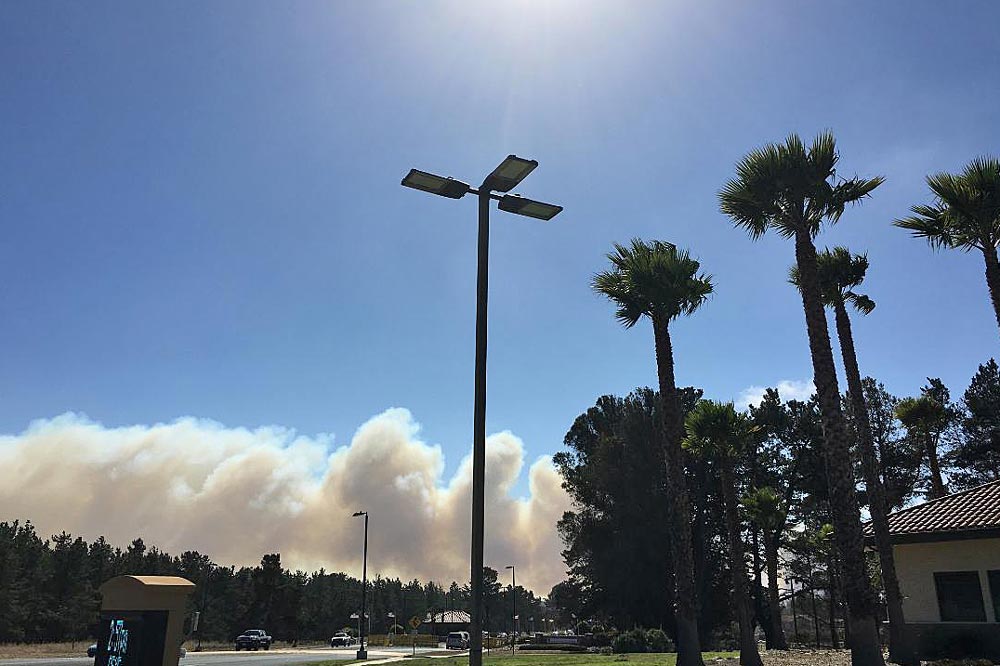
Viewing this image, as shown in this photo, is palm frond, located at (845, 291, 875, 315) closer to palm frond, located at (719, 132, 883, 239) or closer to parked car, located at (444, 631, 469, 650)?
palm frond, located at (719, 132, 883, 239)

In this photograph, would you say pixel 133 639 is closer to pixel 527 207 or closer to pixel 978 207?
pixel 527 207

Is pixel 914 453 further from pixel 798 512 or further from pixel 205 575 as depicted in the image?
pixel 205 575

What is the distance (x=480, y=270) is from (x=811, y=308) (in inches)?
523

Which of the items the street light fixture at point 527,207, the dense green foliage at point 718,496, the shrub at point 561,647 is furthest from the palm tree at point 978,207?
the shrub at point 561,647

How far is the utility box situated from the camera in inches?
357

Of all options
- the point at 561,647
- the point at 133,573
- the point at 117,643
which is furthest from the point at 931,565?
the point at 133,573

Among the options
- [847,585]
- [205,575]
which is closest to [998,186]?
[847,585]

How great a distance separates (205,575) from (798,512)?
8168 cm

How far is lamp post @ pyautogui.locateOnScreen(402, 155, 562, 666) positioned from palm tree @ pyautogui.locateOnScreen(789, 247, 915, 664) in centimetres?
1617

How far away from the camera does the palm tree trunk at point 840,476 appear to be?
17.2 m

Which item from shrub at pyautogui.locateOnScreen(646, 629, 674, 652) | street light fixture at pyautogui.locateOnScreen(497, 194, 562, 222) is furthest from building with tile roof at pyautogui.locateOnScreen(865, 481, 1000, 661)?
shrub at pyautogui.locateOnScreen(646, 629, 674, 652)

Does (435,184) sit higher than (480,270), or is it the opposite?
(435,184)

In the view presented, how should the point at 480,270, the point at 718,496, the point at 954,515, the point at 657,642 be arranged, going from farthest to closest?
the point at 718,496
the point at 657,642
the point at 954,515
the point at 480,270

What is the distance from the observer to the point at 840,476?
18.2 m
